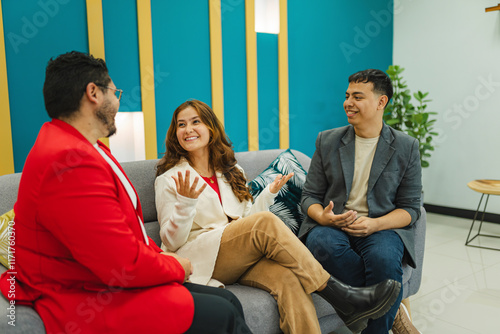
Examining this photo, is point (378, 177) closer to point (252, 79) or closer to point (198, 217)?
point (198, 217)

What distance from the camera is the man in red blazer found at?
109 centimetres

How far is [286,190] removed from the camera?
2391mm

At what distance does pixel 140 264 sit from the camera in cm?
117

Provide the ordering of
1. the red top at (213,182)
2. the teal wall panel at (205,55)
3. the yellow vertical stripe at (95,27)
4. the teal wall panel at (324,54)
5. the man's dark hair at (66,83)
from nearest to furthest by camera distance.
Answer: the man's dark hair at (66,83) → the red top at (213,182) → the teal wall panel at (205,55) → the yellow vertical stripe at (95,27) → the teal wall panel at (324,54)

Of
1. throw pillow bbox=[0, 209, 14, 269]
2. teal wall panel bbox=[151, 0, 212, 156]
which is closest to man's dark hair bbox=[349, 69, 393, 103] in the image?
teal wall panel bbox=[151, 0, 212, 156]

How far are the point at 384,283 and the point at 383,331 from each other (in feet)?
0.69

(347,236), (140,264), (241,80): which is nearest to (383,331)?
(347,236)

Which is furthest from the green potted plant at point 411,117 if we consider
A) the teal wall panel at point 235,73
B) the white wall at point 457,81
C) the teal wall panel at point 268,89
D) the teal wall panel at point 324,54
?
the teal wall panel at point 235,73

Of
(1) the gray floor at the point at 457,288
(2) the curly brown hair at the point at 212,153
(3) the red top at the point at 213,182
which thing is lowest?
(1) the gray floor at the point at 457,288

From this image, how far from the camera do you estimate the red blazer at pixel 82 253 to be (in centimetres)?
109

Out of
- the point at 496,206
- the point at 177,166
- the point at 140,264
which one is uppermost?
the point at 177,166

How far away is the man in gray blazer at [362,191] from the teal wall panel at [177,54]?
1395 mm

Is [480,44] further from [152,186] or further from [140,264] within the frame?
[140,264]

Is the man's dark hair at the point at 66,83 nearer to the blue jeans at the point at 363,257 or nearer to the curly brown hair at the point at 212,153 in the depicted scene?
the curly brown hair at the point at 212,153
